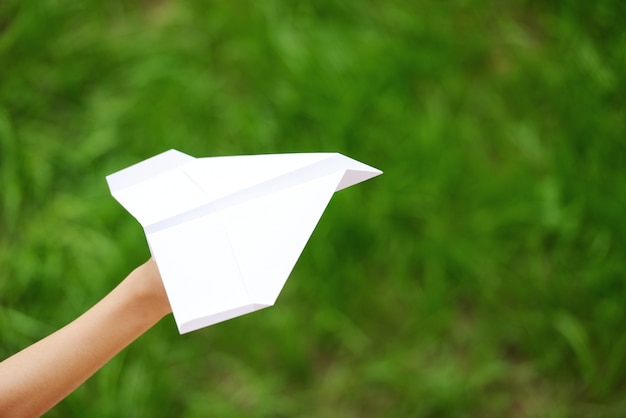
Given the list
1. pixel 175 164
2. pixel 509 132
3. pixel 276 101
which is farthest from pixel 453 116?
pixel 175 164

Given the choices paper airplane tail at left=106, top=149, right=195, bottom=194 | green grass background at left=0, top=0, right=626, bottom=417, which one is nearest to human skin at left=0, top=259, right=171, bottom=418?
paper airplane tail at left=106, top=149, right=195, bottom=194

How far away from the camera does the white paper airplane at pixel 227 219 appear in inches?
15.4

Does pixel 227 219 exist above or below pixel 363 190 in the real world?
above

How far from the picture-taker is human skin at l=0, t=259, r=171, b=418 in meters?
0.47

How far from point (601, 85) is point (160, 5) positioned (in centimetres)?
88

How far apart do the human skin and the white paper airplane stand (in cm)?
7

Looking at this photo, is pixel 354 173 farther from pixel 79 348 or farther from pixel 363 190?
pixel 363 190

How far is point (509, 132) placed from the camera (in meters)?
1.17

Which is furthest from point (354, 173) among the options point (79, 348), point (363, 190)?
point (363, 190)

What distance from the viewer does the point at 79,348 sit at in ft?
1.56

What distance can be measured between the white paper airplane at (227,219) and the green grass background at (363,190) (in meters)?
0.59

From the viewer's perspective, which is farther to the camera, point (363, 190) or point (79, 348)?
point (363, 190)

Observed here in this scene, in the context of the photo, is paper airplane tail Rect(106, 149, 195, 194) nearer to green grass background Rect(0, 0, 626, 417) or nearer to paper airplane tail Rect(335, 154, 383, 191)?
paper airplane tail Rect(335, 154, 383, 191)

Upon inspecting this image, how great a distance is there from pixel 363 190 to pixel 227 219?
706mm
